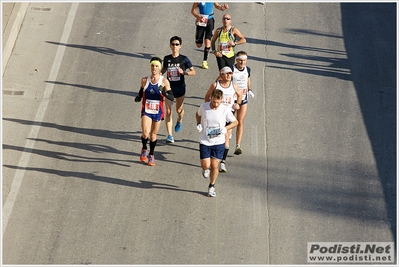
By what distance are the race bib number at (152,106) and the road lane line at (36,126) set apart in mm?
2374

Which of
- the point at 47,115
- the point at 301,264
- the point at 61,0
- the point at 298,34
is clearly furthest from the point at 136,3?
the point at 301,264

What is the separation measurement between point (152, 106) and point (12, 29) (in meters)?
5.98

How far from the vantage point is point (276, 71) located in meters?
18.6

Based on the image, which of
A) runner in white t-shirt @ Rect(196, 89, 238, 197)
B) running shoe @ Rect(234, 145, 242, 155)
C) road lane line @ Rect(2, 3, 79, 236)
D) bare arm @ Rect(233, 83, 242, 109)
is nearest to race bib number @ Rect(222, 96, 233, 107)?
bare arm @ Rect(233, 83, 242, 109)

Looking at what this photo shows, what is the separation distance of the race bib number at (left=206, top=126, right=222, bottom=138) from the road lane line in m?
3.31

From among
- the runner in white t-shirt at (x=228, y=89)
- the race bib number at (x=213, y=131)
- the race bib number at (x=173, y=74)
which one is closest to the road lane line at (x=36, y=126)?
the race bib number at (x=173, y=74)

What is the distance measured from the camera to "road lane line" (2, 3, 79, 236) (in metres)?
14.0

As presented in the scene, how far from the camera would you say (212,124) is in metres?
13.7

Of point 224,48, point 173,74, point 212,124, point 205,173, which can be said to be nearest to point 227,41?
point 224,48

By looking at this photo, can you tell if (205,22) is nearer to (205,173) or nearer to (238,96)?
(238,96)

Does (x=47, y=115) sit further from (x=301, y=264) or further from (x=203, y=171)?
(x=301, y=264)

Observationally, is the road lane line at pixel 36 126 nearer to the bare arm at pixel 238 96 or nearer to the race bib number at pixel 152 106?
the race bib number at pixel 152 106

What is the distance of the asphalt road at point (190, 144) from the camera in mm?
13297

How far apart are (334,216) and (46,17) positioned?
9701mm
